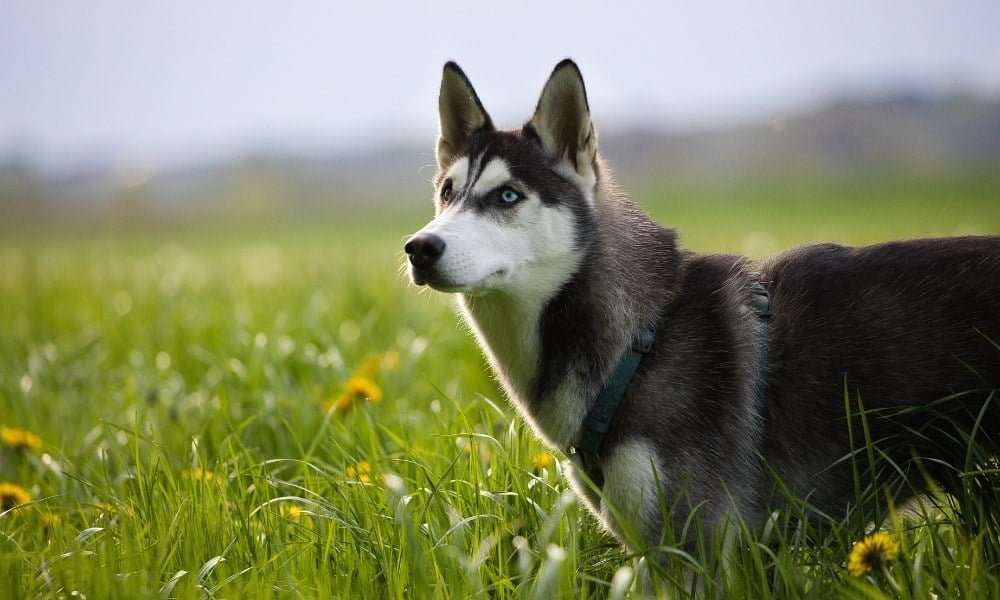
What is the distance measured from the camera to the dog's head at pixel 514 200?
292 centimetres

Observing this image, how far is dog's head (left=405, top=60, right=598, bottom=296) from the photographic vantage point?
292cm

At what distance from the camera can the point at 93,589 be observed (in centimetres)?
253

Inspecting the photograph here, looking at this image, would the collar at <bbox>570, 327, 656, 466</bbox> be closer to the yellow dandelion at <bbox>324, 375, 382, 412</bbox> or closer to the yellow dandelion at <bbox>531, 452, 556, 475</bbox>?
the yellow dandelion at <bbox>531, 452, 556, 475</bbox>

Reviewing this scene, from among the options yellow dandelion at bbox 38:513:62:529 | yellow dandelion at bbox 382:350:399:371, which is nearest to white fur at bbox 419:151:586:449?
yellow dandelion at bbox 38:513:62:529

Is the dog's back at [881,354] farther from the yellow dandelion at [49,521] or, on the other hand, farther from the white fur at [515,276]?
the yellow dandelion at [49,521]

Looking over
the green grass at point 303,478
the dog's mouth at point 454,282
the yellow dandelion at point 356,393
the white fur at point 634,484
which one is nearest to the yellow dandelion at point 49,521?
the green grass at point 303,478

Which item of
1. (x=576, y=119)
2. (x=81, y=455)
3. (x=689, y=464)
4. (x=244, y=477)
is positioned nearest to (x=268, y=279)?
(x=81, y=455)

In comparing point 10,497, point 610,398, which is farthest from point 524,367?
point 10,497

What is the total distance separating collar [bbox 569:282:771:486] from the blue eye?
2.38ft

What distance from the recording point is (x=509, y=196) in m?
3.19

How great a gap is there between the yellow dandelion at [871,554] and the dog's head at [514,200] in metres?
1.32

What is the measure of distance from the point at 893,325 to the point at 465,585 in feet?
5.46

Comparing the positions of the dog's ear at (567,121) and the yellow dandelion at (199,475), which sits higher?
the dog's ear at (567,121)

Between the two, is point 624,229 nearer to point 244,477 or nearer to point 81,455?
point 244,477
